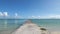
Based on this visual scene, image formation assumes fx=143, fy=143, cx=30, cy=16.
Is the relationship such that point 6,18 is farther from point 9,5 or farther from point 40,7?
point 40,7

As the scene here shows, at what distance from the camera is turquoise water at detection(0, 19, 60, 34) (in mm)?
1603

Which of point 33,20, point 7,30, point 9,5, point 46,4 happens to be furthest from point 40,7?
point 7,30

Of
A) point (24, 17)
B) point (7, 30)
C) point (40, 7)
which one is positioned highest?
point (40, 7)

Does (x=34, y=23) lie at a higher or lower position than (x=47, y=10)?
lower

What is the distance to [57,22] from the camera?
5.31ft

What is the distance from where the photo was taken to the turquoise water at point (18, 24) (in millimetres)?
1603

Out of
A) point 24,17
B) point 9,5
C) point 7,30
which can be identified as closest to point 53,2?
point 24,17

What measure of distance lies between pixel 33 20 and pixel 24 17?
106 mm

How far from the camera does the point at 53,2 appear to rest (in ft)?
5.33

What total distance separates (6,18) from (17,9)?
162 millimetres

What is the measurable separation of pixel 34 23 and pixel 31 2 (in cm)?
24

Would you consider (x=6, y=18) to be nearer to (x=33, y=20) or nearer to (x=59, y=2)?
(x=33, y=20)

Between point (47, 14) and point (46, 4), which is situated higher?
point (46, 4)

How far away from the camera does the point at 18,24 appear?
1.64m
